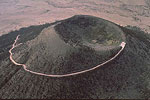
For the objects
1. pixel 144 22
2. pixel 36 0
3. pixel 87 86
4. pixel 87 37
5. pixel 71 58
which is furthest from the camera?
pixel 36 0

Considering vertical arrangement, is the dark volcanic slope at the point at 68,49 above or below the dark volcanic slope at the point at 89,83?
above

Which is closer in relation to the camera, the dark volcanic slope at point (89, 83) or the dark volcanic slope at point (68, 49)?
the dark volcanic slope at point (89, 83)

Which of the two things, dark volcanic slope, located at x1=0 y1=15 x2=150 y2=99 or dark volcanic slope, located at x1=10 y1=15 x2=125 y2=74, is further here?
dark volcanic slope, located at x1=10 y1=15 x2=125 y2=74

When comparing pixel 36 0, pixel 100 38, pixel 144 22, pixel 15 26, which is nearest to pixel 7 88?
pixel 100 38

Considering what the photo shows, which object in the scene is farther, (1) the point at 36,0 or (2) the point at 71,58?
(1) the point at 36,0

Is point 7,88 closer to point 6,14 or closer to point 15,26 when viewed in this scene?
point 15,26

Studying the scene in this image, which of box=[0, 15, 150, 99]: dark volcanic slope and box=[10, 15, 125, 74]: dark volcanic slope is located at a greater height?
box=[10, 15, 125, 74]: dark volcanic slope

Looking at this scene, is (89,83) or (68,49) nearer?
(89,83)

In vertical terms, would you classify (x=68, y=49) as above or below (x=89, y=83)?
above
